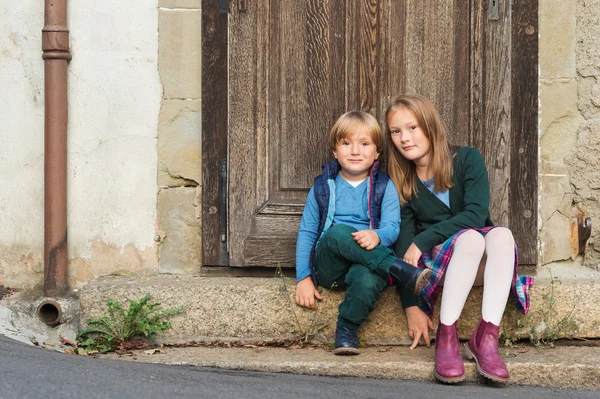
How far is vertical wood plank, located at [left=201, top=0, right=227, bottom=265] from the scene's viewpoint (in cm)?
405

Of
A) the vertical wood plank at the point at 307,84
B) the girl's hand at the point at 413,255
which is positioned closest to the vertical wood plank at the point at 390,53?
the vertical wood plank at the point at 307,84

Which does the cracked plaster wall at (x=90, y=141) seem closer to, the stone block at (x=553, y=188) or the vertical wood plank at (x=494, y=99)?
the vertical wood plank at (x=494, y=99)

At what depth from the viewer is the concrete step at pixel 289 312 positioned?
Result: 369 cm

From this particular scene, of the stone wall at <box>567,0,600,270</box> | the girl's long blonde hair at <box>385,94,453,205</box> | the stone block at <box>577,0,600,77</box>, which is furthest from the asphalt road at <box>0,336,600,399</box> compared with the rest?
the stone block at <box>577,0,600,77</box>

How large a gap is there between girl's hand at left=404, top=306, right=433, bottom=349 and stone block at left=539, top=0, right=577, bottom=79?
1.44 meters

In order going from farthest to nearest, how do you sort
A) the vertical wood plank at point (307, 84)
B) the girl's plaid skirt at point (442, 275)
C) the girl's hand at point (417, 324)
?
1. the vertical wood plank at point (307, 84)
2. the girl's hand at point (417, 324)
3. the girl's plaid skirt at point (442, 275)

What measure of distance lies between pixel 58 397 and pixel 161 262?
165 cm

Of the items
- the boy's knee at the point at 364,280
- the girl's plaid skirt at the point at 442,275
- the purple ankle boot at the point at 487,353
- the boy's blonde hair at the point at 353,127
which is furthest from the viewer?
the boy's blonde hair at the point at 353,127

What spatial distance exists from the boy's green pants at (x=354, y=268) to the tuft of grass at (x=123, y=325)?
807 mm

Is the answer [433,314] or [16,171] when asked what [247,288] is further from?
[16,171]

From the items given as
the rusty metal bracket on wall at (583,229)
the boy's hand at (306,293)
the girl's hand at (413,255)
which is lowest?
the boy's hand at (306,293)

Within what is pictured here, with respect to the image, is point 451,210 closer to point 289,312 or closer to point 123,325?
point 289,312

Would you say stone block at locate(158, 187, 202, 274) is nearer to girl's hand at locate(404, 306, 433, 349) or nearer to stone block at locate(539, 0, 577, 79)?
girl's hand at locate(404, 306, 433, 349)

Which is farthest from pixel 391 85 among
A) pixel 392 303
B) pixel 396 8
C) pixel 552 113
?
pixel 392 303
